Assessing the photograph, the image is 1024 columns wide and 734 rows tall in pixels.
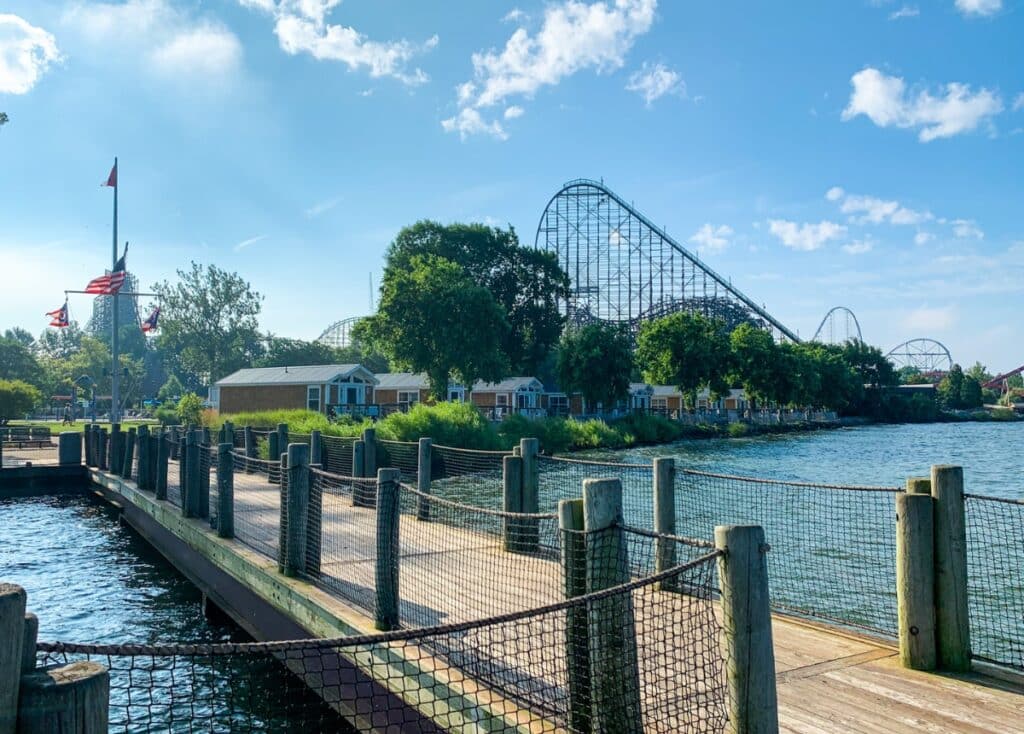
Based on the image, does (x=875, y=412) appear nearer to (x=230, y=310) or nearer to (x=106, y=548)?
(x=230, y=310)

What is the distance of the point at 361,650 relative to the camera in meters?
5.55

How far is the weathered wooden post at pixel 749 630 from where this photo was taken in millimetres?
3150

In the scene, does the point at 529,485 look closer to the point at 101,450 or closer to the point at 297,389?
the point at 101,450

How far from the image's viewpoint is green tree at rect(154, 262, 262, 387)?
7700cm

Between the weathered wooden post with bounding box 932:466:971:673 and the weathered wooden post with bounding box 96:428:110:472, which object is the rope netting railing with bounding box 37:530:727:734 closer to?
the weathered wooden post with bounding box 932:466:971:673

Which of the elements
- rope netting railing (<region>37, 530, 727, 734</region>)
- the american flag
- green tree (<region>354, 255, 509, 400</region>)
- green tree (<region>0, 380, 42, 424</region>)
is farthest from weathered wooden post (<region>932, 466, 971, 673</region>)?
green tree (<region>0, 380, 42, 424</region>)

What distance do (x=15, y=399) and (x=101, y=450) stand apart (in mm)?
20839

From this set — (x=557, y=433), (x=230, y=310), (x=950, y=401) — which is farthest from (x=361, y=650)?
(x=950, y=401)

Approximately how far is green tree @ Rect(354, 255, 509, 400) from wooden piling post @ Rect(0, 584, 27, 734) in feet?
131

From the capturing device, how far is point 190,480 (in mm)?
10922

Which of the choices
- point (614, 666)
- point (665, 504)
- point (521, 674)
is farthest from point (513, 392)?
point (614, 666)

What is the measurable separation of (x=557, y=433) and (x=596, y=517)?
111 ft

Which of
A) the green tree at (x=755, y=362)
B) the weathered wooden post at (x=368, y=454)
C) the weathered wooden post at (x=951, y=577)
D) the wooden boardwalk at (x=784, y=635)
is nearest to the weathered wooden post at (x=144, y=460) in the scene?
the weathered wooden post at (x=368, y=454)

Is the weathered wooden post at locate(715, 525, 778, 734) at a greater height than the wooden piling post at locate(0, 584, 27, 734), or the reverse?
the wooden piling post at locate(0, 584, 27, 734)
